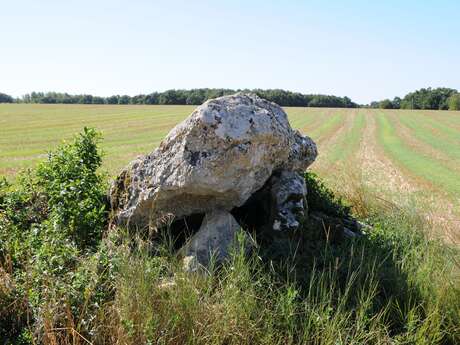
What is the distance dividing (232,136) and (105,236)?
180 cm

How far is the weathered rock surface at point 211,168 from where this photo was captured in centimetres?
465

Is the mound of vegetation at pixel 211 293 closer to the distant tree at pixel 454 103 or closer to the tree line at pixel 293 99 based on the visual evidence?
the tree line at pixel 293 99

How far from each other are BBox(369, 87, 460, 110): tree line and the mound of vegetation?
95116 mm

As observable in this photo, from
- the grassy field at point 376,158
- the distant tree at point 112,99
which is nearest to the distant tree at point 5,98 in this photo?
the distant tree at point 112,99

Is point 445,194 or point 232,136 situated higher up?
point 232,136

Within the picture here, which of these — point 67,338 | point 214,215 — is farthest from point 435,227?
point 67,338

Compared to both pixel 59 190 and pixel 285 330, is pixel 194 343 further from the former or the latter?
pixel 59 190

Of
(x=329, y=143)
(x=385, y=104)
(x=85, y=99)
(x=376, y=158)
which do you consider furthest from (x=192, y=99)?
(x=376, y=158)

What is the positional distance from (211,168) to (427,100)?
341ft

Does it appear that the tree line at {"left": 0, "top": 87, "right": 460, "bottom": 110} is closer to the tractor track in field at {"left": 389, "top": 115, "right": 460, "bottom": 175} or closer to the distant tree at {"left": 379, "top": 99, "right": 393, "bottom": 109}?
the distant tree at {"left": 379, "top": 99, "right": 393, "bottom": 109}

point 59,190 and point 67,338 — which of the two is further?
point 59,190

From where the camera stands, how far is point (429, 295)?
3939 mm

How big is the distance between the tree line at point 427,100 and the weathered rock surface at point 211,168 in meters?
94.4

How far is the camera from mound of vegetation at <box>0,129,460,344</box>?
348cm
